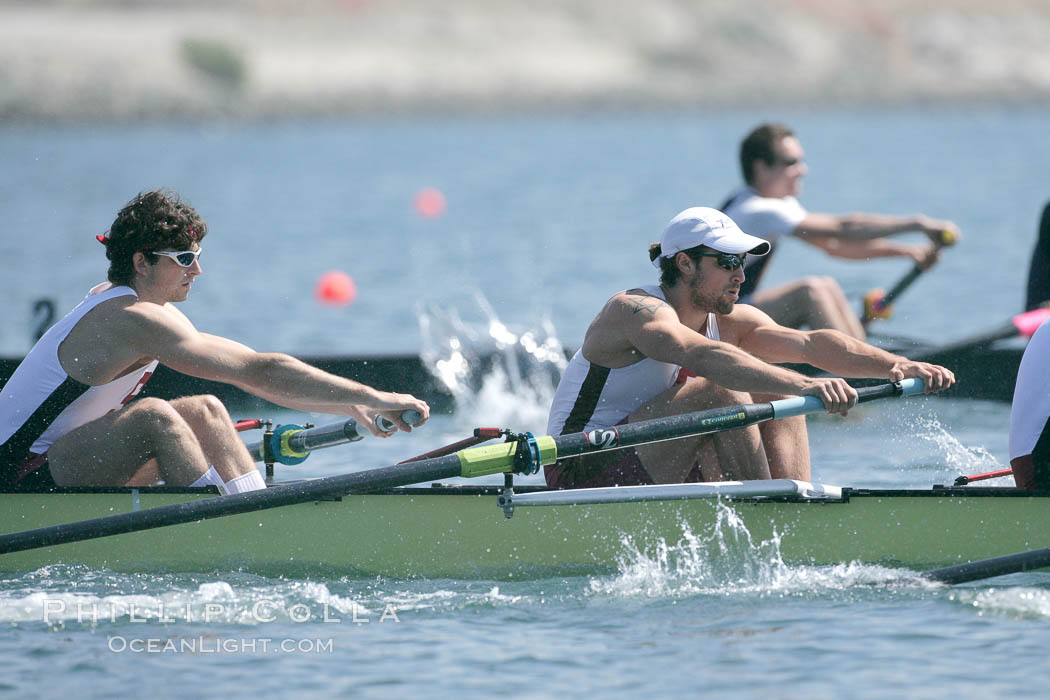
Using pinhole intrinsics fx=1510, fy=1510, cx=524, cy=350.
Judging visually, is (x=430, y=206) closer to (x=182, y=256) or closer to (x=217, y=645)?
(x=182, y=256)

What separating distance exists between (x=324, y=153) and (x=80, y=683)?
57593mm

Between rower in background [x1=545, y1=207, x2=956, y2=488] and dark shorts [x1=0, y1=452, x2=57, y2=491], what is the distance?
6.81ft

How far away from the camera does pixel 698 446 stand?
6172 mm

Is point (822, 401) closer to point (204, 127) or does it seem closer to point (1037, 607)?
point (1037, 607)

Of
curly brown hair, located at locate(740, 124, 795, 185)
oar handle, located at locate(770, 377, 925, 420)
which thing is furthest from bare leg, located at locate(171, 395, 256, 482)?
curly brown hair, located at locate(740, 124, 795, 185)

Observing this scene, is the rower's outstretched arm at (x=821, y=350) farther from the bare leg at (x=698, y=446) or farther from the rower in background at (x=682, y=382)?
the bare leg at (x=698, y=446)

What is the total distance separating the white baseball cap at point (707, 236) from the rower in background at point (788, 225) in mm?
3088

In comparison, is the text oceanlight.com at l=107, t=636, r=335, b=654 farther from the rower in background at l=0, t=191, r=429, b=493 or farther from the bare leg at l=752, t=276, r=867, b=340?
the bare leg at l=752, t=276, r=867, b=340

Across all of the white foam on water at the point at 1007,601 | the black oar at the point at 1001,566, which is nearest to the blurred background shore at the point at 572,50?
the white foam on water at the point at 1007,601

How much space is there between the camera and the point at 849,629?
223 inches

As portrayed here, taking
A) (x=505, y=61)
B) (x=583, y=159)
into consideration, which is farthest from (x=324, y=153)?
(x=505, y=61)

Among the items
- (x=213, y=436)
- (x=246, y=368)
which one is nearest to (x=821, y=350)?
(x=246, y=368)

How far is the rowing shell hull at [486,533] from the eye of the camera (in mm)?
5988

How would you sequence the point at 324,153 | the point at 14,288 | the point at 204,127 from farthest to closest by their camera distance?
the point at 204,127 < the point at 324,153 < the point at 14,288
